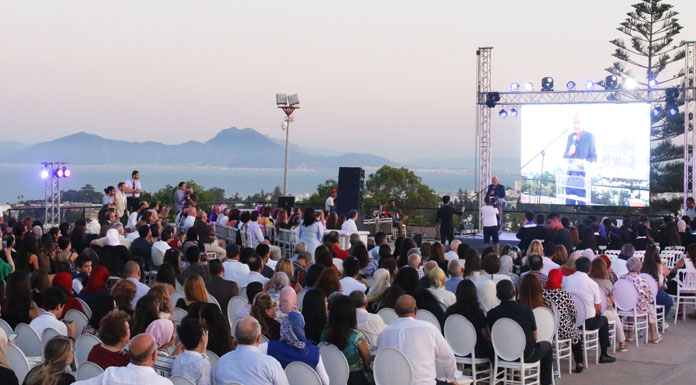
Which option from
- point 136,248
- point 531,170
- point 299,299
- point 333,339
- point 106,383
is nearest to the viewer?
point 106,383

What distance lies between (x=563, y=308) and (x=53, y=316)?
4.40 m

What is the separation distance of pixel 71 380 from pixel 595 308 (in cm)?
518

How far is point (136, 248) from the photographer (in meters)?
10.1

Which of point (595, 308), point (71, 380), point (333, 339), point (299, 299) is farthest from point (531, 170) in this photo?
point (71, 380)

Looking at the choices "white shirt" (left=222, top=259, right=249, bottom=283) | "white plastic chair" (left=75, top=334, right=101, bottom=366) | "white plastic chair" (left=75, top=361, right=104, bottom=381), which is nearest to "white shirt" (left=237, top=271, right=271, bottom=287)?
"white shirt" (left=222, top=259, right=249, bottom=283)

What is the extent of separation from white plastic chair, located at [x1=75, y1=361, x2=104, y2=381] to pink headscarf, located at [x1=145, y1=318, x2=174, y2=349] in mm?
565

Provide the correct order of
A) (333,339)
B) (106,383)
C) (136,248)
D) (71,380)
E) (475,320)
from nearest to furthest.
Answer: (106,383)
(71,380)
(333,339)
(475,320)
(136,248)

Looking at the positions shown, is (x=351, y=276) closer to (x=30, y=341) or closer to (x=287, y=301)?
(x=287, y=301)

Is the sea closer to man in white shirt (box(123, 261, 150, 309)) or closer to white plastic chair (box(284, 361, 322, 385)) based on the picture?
man in white shirt (box(123, 261, 150, 309))

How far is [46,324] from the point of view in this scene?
5.74 meters

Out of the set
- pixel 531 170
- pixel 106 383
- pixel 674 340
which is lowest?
pixel 674 340

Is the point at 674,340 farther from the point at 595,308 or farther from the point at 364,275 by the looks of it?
the point at 364,275

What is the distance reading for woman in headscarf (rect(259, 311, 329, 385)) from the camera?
4914 millimetres

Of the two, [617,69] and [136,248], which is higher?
[617,69]
